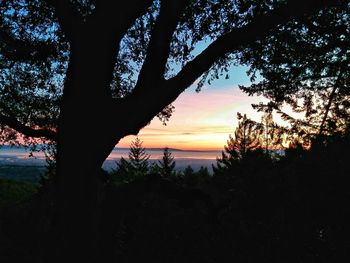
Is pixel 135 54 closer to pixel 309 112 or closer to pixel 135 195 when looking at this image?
→ pixel 135 195

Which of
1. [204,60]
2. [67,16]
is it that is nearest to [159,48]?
[204,60]

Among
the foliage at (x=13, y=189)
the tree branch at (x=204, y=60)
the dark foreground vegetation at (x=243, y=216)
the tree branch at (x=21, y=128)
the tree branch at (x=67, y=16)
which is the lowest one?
the foliage at (x=13, y=189)

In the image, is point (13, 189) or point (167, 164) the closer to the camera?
point (167, 164)

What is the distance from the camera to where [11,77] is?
16000 millimetres

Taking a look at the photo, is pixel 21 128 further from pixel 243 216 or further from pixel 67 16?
pixel 243 216

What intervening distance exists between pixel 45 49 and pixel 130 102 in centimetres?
562

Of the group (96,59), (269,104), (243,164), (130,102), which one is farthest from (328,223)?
(269,104)

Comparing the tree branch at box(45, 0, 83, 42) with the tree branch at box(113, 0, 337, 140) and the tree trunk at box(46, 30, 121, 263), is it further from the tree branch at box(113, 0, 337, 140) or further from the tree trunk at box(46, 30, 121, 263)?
the tree branch at box(113, 0, 337, 140)

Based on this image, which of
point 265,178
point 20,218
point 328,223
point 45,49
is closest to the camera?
point 328,223

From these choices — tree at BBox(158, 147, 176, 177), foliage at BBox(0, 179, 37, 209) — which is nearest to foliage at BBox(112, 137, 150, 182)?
tree at BBox(158, 147, 176, 177)

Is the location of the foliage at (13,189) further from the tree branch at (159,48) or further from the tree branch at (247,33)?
the tree branch at (247,33)

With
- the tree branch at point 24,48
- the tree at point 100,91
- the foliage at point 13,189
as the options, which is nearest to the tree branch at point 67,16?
the tree at point 100,91

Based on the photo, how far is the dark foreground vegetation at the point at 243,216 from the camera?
535cm

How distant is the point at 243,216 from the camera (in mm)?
5961
